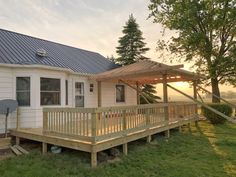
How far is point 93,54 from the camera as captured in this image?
58.6 feet

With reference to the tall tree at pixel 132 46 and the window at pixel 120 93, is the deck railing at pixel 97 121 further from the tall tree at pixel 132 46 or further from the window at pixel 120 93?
the tall tree at pixel 132 46

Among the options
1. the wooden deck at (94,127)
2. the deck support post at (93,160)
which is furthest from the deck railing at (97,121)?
the deck support post at (93,160)

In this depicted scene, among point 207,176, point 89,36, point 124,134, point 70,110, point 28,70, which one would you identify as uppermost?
point 89,36

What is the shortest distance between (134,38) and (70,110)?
18.6m

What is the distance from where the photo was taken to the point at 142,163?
22.4 feet

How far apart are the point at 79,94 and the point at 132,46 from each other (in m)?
12.9

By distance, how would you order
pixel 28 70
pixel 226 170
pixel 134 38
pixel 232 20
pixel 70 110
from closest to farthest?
pixel 226 170, pixel 70 110, pixel 28 70, pixel 232 20, pixel 134 38

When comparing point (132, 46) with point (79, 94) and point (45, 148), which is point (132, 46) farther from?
point (45, 148)

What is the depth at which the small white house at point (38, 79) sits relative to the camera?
9422 millimetres

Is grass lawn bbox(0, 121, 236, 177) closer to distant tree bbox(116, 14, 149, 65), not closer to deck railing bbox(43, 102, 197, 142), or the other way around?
deck railing bbox(43, 102, 197, 142)

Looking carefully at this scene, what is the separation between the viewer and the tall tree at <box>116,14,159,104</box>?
2375 cm

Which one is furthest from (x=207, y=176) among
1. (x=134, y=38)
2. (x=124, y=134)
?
(x=134, y=38)

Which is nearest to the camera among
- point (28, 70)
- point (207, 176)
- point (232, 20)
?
point (207, 176)

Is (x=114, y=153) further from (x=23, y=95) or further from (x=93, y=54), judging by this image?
(x=93, y=54)
